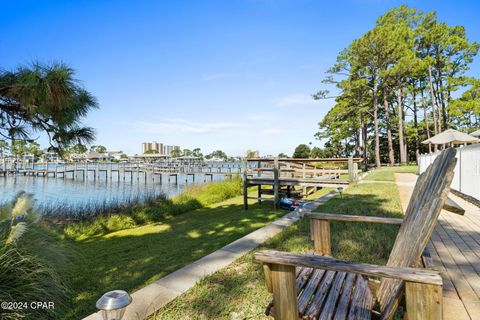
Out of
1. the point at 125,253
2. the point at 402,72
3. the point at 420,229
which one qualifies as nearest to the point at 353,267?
the point at 420,229

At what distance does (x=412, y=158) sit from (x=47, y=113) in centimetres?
4731

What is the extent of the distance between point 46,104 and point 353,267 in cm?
285

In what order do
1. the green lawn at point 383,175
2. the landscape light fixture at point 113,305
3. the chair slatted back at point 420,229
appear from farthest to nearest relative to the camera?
1. the green lawn at point 383,175
2. the landscape light fixture at point 113,305
3. the chair slatted back at point 420,229

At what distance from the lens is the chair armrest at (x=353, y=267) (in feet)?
3.82

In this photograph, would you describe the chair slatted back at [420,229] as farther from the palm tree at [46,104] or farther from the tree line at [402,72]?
the tree line at [402,72]

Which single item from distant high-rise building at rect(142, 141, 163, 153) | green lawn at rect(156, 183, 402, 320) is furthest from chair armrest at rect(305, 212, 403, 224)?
distant high-rise building at rect(142, 141, 163, 153)

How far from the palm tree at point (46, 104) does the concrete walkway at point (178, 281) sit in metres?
1.84

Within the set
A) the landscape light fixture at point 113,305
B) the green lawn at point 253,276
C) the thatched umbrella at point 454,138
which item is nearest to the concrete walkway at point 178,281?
the green lawn at point 253,276

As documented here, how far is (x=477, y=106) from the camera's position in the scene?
22500mm

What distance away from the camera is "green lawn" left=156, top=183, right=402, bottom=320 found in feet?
7.52

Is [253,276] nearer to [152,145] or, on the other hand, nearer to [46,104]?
[46,104]

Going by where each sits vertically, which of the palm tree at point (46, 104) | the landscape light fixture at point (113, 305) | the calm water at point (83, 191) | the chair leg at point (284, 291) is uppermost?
the palm tree at point (46, 104)

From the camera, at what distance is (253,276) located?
9.53 ft

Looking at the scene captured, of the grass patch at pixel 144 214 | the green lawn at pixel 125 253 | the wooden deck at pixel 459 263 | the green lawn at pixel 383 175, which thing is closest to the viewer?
the wooden deck at pixel 459 263
